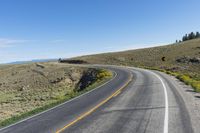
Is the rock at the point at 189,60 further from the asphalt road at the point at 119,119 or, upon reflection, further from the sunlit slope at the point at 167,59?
the asphalt road at the point at 119,119

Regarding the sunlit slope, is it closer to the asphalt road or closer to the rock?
the rock

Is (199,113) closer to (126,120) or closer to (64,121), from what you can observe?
(126,120)

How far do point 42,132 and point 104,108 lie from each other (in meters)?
5.12

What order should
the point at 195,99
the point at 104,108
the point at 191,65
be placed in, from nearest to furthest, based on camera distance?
the point at 104,108, the point at 195,99, the point at 191,65

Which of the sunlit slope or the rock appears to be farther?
the rock

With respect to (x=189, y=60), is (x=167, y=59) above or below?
above

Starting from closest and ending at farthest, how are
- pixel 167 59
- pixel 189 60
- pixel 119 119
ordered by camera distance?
1. pixel 119 119
2. pixel 189 60
3. pixel 167 59

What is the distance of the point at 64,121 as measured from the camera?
43.3ft

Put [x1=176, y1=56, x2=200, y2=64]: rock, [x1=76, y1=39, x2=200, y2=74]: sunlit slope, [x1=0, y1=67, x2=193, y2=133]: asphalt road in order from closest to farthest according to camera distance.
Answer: [x1=0, y1=67, x2=193, y2=133]: asphalt road, [x1=76, y1=39, x2=200, y2=74]: sunlit slope, [x1=176, y1=56, x2=200, y2=64]: rock

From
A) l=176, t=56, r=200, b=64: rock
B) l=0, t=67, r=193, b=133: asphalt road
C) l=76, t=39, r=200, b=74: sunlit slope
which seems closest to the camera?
l=0, t=67, r=193, b=133: asphalt road

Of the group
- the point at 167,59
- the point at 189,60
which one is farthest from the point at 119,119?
the point at 167,59

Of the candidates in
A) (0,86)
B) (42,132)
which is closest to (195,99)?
(42,132)

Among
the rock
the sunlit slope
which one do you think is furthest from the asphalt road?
the rock

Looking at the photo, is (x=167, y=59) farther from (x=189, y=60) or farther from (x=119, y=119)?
(x=119, y=119)
